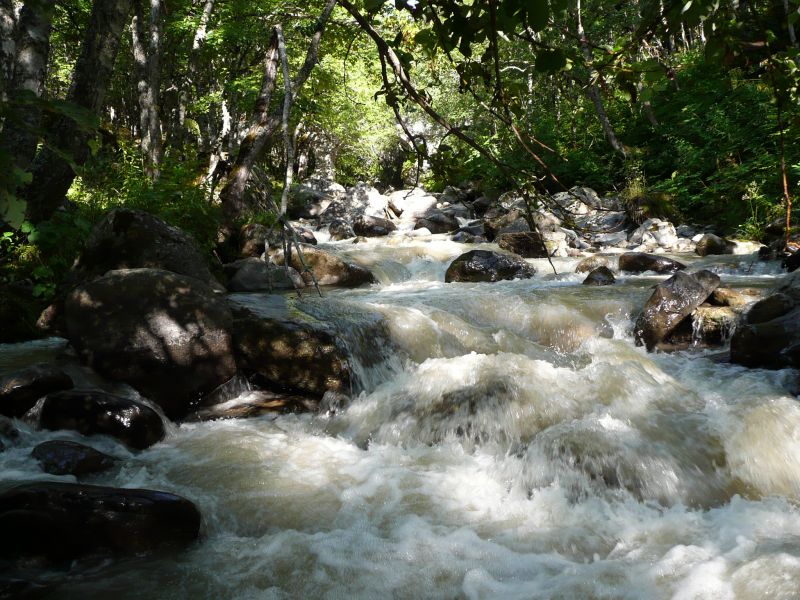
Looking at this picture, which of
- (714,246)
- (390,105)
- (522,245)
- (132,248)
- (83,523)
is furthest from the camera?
(522,245)

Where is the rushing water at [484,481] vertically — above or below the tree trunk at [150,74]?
below

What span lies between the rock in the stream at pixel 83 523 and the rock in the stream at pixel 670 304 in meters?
6.36

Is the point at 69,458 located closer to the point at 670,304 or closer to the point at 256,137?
the point at 256,137

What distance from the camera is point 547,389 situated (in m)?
5.61

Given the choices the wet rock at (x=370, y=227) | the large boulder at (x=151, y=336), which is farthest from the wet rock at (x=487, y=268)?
the wet rock at (x=370, y=227)

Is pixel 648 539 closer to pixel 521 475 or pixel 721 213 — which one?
pixel 521 475

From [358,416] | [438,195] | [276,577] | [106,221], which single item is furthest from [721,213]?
[276,577]

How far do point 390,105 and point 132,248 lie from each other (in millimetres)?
6502

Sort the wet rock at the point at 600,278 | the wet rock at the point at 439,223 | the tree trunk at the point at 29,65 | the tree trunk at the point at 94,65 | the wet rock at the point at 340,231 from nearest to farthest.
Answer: the tree trunk at the point at 29,65 < the tree trunk at the point at 94,65 < the wet rock at the point at 600,278 < the wet rock at the point at 340,231 < the wet rock at the point at 439,223

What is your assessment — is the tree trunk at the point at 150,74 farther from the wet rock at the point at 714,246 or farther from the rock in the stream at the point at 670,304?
the wet rock at the point at 714,246

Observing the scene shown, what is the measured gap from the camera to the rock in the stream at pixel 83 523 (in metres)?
3.06

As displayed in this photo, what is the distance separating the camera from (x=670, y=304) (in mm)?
7922

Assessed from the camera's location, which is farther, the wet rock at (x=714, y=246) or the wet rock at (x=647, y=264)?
the wet rock at (x=714, y=246)

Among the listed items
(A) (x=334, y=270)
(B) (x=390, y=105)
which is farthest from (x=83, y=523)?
(A) (x=334, y=270)
